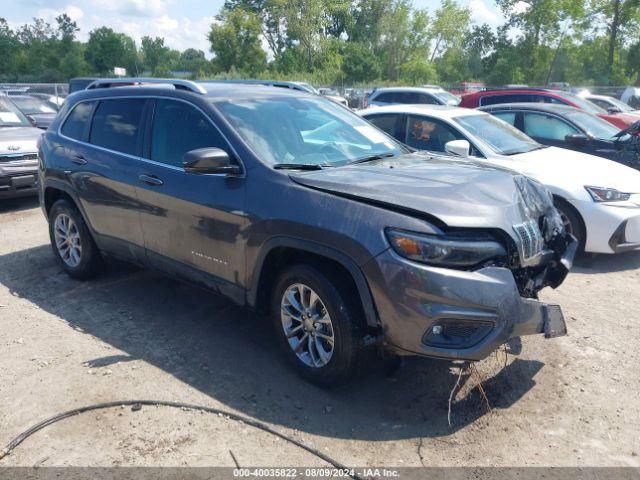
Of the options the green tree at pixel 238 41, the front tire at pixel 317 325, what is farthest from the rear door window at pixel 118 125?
the green tree at pixel 238 41

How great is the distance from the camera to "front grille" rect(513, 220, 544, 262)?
3.23m

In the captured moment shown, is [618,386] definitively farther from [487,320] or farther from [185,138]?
[185,138]

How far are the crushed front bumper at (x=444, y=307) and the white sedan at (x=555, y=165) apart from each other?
9.20 feet

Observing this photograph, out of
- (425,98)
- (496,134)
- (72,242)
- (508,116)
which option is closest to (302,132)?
(72,242)

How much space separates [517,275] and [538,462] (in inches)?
40.3

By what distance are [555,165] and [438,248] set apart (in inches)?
157

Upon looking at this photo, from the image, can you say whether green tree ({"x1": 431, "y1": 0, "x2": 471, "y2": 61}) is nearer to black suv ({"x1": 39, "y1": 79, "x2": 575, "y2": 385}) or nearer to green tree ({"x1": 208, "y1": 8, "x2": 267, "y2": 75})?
green tree ({"x1": 208, "y1": 8, "x2": 267, "y2": 75})

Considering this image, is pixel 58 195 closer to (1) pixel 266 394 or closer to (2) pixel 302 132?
(2) pixel 302 132

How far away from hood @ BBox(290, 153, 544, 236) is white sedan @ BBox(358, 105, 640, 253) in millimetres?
1992

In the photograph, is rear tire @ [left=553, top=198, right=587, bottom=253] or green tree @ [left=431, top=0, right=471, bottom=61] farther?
green tree @ [left=431, top=0, right=471, bottom=61]

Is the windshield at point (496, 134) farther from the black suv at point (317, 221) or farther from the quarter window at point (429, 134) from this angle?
the black suv at point (317, 221)

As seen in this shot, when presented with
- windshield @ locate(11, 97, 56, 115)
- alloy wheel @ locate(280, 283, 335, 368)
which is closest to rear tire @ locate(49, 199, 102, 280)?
alloy wheel @ locate(280, 283, 335, 368)

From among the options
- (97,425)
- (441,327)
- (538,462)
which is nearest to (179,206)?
(97,425)

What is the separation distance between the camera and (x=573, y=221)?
585cm
